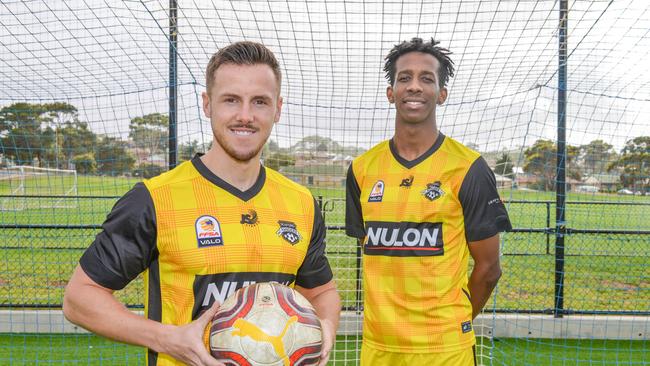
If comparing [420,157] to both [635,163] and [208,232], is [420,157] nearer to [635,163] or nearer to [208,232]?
[208,232]

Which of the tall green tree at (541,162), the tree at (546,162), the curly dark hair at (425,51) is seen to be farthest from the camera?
the tall green tree at (541,162)

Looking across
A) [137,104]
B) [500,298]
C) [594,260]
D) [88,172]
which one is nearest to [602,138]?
[500,298]

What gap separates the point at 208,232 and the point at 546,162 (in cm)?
496

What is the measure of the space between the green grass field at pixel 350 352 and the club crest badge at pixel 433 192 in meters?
2.27

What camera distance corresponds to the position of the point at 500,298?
24.1 feet

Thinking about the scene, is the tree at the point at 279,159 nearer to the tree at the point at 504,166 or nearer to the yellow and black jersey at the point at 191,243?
the tree at the point at 504,166

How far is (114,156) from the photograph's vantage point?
6.38 m

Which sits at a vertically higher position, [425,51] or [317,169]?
[425,51]

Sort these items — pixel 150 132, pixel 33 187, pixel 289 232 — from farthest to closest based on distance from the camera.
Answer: pixel 33 187, pixel 150 132, pixel 289 232

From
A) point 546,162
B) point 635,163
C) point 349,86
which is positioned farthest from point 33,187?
point 635,163

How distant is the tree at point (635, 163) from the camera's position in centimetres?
611

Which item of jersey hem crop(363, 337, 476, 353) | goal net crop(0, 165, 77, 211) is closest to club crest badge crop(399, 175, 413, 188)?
jersey hem crop(363, 337, 476, 353)

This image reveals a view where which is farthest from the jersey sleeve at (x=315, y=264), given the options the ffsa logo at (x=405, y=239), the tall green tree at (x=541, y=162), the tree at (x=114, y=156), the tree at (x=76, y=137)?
the tree at (x=76, y=137)

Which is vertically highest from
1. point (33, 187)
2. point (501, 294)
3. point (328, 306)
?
point (328, 306)
